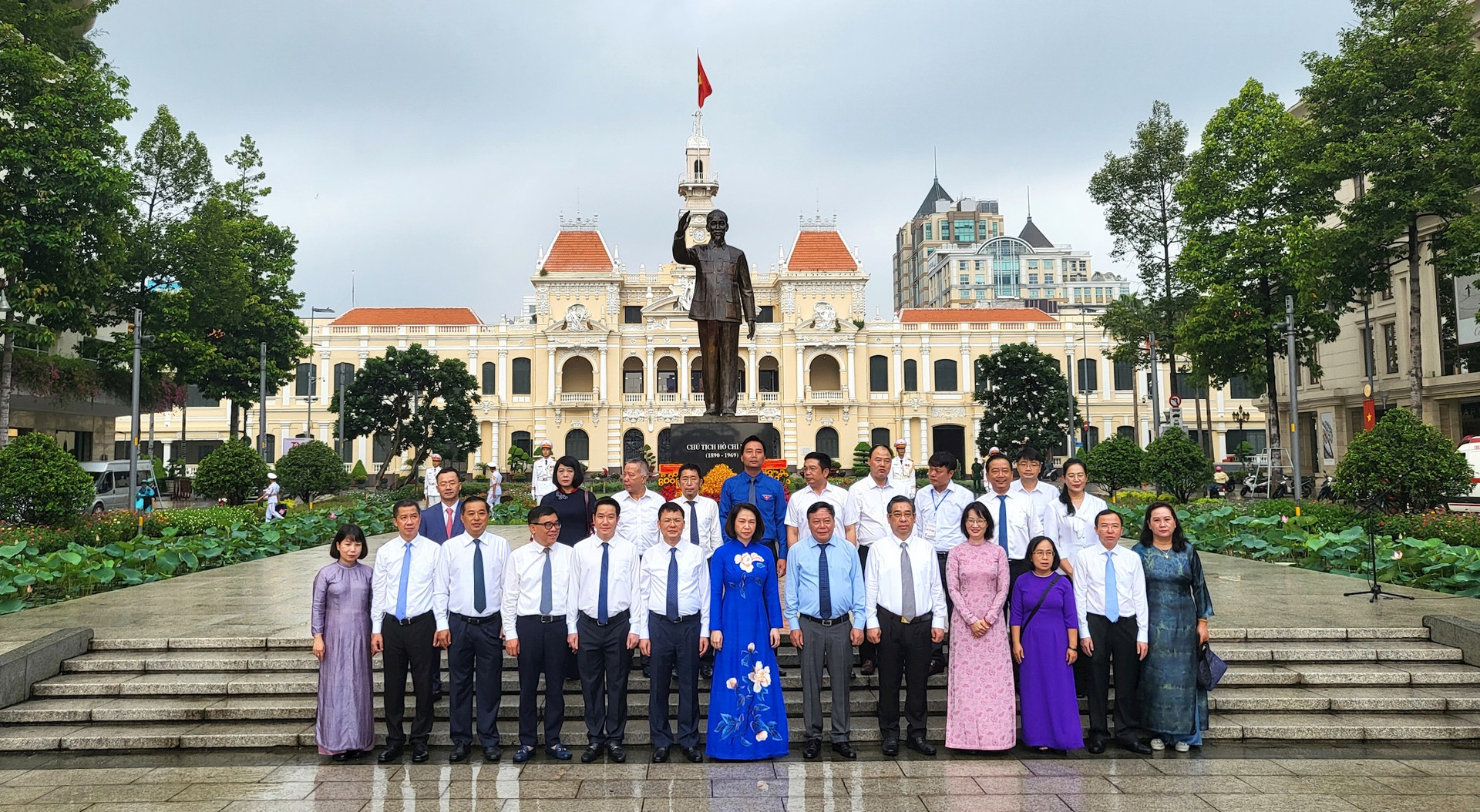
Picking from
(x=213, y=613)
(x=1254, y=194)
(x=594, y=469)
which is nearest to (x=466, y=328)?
(x=594, y=469)

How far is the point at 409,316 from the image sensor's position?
4812 centimetres

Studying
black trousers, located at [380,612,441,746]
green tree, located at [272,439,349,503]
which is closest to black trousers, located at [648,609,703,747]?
black trousers, located at [380,612,441,746]

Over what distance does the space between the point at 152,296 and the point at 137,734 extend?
77.2 feet

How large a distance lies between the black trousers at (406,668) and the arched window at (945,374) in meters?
43.1

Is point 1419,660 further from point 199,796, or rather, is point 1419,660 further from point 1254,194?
point 1254,194

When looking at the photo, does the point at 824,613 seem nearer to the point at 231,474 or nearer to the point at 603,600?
the point at 603,600

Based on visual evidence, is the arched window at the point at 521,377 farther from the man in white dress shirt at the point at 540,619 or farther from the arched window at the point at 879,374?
the man in white dress shirt at the point at 540,619

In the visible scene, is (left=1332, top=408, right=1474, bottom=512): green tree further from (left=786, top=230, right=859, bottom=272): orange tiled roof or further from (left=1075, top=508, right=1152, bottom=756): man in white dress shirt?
(left=786, top=230, right=859, bottom=272): orange tiled roof

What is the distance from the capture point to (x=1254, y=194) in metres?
23.0

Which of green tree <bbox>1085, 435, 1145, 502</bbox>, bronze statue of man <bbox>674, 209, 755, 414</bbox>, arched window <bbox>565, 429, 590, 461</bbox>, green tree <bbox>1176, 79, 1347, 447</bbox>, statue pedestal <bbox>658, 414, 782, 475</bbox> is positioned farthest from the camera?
arched window <bbox>565, 429, 590, 461</bbox>

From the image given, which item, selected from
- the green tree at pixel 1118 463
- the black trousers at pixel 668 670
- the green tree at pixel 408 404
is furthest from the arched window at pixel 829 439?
the black trousers at pixel 668 670

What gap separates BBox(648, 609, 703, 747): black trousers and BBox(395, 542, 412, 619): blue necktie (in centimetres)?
142

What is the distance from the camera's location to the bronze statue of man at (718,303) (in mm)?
10094

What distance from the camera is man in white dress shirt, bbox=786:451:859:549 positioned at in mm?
6406
